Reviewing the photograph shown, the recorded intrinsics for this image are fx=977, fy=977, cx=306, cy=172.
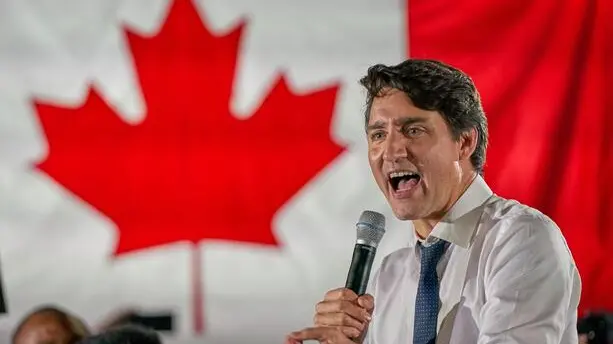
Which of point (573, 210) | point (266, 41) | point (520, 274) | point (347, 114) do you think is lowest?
point (520, 274)

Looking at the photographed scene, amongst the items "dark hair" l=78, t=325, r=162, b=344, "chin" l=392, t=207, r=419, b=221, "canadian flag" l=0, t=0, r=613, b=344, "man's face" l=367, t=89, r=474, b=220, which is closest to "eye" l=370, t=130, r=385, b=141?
"man's face" l=367, t=89, r=474, b=220

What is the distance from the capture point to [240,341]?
125 inches

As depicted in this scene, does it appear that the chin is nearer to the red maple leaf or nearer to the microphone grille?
the microphone grille

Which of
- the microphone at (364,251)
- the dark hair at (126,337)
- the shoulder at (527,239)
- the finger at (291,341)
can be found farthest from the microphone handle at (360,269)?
the dark hair at (126,337)

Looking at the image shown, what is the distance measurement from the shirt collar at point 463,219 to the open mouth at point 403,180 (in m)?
0.09

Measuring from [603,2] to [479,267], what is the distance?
1.94 metres

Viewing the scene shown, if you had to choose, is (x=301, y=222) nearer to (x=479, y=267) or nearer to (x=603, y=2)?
(x=603, y=2)

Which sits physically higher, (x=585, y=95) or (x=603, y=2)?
(x=603, y=2)

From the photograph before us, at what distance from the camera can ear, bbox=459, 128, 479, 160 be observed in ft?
5.89

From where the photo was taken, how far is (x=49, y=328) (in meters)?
2.98

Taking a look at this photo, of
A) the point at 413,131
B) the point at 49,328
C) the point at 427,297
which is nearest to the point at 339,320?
the point at 427,297

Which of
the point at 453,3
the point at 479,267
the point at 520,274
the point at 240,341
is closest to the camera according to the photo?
the point at 520,274

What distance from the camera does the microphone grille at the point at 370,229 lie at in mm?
1610

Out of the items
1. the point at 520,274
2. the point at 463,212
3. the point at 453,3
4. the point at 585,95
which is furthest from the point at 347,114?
the point at 520,274
